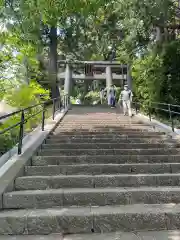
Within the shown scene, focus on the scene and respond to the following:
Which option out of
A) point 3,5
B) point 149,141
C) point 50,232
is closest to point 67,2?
point 3,5

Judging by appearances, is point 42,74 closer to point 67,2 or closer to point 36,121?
point 36,121

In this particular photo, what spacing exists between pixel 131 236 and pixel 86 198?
0.94 meters

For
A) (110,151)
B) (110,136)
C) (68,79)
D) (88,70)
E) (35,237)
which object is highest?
(88,70)

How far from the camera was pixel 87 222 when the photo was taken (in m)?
3.49

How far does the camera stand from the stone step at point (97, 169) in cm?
500

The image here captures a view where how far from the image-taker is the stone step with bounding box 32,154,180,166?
5.54 meters

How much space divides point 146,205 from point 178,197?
511 millimetres

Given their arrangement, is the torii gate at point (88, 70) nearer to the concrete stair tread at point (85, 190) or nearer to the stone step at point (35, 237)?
the concrete stair tread at point (85, 190)

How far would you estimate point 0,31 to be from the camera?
9711 millimetres

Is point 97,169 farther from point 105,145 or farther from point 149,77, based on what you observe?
point 149,77

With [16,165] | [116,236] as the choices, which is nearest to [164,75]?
[16,165]

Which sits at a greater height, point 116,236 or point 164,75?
point 164,75

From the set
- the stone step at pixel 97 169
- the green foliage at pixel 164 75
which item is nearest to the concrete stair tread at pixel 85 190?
the stone step at pixel 97 169

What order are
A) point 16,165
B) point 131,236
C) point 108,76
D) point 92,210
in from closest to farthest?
1. point 131,236
2. point 92,210
3. point 16,165
4. point 108,76
